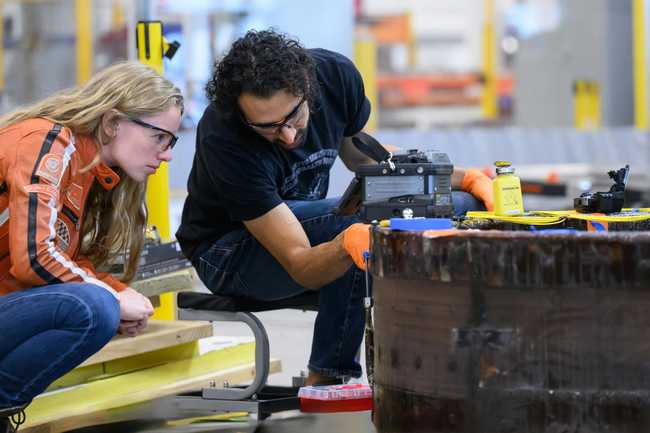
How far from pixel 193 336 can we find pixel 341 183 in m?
3.97

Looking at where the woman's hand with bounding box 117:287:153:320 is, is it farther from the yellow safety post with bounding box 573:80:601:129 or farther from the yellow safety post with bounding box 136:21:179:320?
the yellow safety post with bounding box 573:80:601:129

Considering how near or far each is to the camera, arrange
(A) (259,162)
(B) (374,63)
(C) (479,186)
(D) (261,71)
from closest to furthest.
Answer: (D) (261,71)
(A) (259,162)
(C) (479,186)
(B) (374,63)

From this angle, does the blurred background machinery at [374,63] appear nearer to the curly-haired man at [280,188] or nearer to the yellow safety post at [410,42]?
the curly-haired man at [280,188]

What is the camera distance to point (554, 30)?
14078 mm

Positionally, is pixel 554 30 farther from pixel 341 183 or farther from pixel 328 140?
pixel 328 140

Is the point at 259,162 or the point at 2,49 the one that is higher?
the point at 2,49

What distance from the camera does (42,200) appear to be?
93.4 inches

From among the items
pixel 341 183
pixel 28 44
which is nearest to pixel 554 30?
pixel 28 44

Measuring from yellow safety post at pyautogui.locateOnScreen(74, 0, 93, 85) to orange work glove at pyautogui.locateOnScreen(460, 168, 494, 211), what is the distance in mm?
10074

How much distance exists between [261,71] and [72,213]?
594 mm

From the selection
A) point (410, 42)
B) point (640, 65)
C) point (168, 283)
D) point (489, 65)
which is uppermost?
point (410, 42)

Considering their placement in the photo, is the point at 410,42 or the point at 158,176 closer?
the point at 158,176

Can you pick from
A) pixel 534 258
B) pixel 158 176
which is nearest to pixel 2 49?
pixel 158 176

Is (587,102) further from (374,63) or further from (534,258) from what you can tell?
(534,258)
